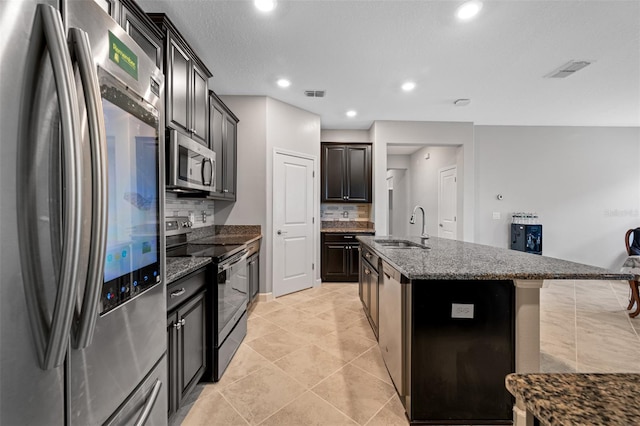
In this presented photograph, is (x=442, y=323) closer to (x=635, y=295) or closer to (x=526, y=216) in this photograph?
(x=635, y=295)

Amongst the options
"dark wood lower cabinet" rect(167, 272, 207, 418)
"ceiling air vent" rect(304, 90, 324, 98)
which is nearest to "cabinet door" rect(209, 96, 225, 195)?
"ceiling air vent" rect(304, 90, 324, 98)

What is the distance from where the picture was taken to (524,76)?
323cm

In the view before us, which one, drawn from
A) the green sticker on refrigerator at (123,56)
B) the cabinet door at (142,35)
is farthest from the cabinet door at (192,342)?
the cabinet door at (142,35)

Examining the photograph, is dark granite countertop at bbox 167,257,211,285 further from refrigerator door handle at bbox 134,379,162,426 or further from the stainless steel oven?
refrigerator door handle at bbox 134,379,162,426

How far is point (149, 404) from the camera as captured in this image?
39.1 inches

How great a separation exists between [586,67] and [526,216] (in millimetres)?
2787

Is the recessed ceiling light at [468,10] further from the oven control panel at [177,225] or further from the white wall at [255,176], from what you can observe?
the oven control panel at [177,225]

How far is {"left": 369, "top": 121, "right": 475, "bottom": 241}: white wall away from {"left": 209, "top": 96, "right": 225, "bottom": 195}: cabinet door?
2.75 m

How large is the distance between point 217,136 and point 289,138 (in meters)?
1.31

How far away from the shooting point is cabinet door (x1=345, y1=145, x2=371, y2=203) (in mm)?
4988

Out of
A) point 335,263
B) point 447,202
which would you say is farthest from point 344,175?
point 447,202

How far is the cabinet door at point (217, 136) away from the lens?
9.35ft

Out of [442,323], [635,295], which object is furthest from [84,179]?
[635,295]

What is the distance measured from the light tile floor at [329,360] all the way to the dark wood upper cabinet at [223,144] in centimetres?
160
